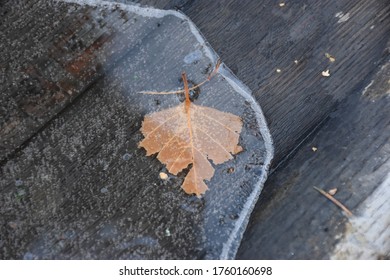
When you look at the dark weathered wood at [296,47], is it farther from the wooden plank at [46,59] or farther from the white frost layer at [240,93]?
the wooden plank at [46,59]

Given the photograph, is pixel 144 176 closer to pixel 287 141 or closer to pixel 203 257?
pixel 203 257

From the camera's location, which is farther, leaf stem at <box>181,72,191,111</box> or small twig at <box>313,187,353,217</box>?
leaf stem at <box>181,72,191,111</box>

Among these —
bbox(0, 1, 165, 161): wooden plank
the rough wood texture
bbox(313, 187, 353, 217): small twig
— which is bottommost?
bbox(313, 187, 353, 217): small twig

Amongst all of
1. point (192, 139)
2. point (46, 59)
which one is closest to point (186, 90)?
point (192, 139)

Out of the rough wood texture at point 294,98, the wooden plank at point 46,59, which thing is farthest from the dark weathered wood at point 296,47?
the wooden plank at point 46,59

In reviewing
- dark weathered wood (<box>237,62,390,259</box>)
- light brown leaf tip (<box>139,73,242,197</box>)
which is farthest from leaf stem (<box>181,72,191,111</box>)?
dark weathered wood (<box>237,62,390,259</box>)

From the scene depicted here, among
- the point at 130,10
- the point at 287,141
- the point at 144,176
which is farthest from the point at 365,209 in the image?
the point at 130,10

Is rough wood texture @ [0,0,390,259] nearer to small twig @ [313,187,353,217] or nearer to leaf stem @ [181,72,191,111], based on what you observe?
small twig @ [313,187,353,217]

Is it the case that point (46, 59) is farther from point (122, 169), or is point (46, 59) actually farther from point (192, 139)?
point (192, 139)
